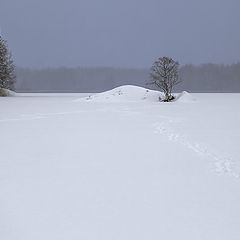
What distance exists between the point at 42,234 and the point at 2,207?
118cm

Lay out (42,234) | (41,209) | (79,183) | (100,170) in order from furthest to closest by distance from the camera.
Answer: (100,170) → (79,183) → (41,209) → (42,234)

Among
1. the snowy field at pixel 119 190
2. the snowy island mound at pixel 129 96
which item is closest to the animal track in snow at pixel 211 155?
the snowy field at pixel 119 190

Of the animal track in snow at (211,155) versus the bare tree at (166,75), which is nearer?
the animal track in snow at (211,155)

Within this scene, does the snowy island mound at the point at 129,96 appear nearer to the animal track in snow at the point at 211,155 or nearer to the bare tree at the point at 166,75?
the bare tree at the point at 166,75

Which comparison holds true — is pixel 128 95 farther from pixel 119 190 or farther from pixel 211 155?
pixel 119 190

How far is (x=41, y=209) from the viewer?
517 centimetres

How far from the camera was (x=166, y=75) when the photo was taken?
4831 centimetres

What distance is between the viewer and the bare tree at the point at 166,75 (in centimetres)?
4772

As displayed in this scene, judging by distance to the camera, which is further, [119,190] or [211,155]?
[211,155]

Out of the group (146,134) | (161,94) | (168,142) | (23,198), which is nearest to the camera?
(23,198)

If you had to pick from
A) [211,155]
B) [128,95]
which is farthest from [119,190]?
[128,95]

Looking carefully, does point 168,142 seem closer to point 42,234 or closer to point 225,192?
point 225,192

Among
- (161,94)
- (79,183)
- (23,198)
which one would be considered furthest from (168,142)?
(161,94)

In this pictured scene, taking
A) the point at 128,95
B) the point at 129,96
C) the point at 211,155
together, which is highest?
the point at 128,95
